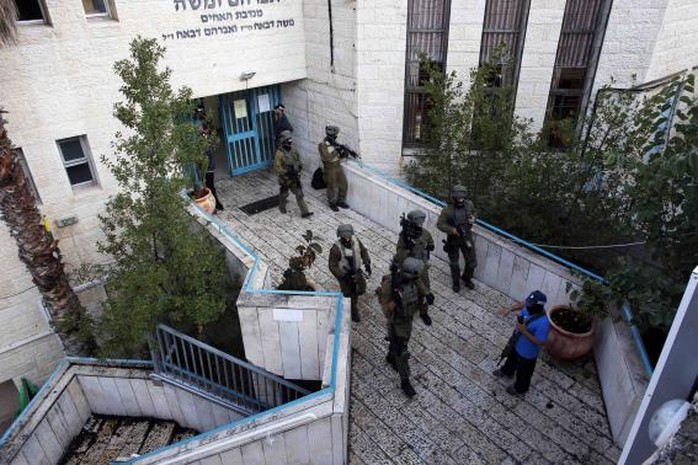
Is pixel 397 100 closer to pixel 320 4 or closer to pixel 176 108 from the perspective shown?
pixel 320 4

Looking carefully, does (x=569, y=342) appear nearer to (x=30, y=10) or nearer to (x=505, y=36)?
(x=505, y=36)

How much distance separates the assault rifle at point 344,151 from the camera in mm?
10141

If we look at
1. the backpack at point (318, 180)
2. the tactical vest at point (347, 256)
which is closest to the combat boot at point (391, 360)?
the tactical vest at point (347, 256)

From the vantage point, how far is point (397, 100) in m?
10.3

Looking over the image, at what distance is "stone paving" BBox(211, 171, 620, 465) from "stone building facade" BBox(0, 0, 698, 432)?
14.7 feet

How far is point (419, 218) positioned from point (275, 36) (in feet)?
21.0

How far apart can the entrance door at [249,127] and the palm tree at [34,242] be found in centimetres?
515

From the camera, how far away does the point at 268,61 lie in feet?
36.1

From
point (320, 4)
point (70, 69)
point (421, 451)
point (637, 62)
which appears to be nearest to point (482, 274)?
point (421, 451)

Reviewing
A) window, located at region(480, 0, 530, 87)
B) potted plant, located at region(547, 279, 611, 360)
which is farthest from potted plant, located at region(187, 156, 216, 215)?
potted plant, located at region(547, 279, 611, 360)

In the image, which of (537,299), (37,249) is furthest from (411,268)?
(37,249)

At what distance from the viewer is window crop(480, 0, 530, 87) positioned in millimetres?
9438

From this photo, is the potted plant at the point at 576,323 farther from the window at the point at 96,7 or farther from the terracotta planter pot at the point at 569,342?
the window at the point at 96,7

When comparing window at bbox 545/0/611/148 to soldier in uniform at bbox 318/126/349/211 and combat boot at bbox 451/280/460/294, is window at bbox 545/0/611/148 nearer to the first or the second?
combat boot at bbox 451/280/460/294
